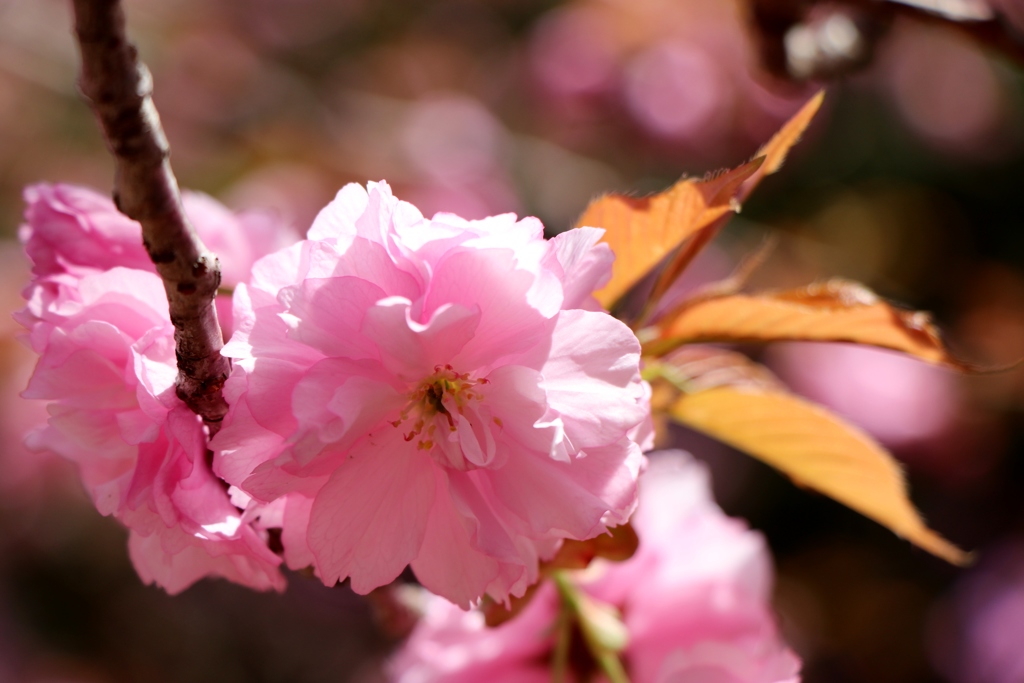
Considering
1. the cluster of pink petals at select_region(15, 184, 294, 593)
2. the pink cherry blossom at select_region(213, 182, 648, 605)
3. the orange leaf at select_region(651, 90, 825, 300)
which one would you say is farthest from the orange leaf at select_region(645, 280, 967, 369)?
the cluster of pink petals at select_region(15, 184, 294, 593)

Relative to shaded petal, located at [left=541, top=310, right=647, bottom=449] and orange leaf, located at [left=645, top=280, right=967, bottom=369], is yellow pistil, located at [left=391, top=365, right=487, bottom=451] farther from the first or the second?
orange leaf, located at [left=645, top=280, right=967, bottom=369]

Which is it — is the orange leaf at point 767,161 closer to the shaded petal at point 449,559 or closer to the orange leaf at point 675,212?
the orange leaf at point 675,212

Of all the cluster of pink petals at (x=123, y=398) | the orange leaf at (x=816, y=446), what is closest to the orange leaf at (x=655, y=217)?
the orange leaf at (x=816, y=446)

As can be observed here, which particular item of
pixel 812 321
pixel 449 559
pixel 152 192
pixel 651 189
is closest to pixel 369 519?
pixel 449 559

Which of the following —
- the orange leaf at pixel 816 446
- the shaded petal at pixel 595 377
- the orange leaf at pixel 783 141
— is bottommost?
the orange leaf at pixel 816 446

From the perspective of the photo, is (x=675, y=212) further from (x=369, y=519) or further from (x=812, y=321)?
(x=369, y=519)

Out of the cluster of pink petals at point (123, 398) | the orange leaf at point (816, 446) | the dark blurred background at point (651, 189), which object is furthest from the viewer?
the dark blurred background at point (651, 189)

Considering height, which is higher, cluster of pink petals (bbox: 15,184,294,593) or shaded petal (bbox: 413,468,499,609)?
cluster of pink petals (bbox: 15,184,294,593)

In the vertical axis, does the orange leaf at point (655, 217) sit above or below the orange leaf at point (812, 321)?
above
